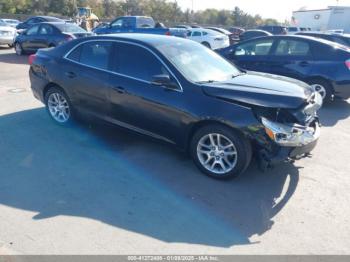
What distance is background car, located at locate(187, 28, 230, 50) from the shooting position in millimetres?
19422

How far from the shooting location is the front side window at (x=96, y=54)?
16.4ft

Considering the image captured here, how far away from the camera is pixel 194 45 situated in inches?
204

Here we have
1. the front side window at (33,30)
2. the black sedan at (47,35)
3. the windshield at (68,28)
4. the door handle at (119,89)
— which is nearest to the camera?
the door handle at (119,89)

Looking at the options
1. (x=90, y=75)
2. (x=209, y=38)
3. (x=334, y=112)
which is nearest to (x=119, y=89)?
(x=90, y=75)

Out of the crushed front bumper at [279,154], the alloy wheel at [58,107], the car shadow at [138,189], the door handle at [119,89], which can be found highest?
the door handle at [119,89]

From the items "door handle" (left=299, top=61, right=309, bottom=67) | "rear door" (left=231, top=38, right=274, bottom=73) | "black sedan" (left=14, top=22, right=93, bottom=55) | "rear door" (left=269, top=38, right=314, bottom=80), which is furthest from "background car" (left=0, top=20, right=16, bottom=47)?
"door handle" (left=299, top=61, right=309, bottom=67)

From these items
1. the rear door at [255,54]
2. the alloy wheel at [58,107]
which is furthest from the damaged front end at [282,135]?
the rear door at [255,54]

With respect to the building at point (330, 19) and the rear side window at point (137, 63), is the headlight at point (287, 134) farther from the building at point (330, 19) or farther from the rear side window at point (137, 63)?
the building at point (330, 19)

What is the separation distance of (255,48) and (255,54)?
16cm

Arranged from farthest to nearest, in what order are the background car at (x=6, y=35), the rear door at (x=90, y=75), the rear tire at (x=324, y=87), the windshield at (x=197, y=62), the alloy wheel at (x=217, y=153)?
1. the background car at (x=6, y=35)
2. the rear tire at (x=324, y=87)
3. the rear door at (x=90, y=75)
4. the windshield at (x=197, y=62)
5. the alloy wheel at (x=217, y=153)

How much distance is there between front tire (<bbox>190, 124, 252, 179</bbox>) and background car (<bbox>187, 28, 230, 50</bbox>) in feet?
51.9

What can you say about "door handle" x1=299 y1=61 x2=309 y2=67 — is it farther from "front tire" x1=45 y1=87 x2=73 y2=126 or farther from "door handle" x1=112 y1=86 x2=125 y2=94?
"front tire" x1=45 y1=87 x2=73 y2=126

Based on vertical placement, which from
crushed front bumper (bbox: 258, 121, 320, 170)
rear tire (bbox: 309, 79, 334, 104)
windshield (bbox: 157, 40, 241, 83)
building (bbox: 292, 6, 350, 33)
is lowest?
crushed front bumper (bbox: 258, 121, 320, 170)

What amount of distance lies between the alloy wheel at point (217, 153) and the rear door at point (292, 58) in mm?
4423
